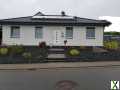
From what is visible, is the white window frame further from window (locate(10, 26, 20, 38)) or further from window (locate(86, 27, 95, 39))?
window (locate(10, 26, 20, 38))

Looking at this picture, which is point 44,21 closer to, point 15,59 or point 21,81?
point 15,59

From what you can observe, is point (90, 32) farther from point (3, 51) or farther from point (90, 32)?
point (3, 51)

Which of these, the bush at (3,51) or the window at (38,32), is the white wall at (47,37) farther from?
the bush at (3,51)

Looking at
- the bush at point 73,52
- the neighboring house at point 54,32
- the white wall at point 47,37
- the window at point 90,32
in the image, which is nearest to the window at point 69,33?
the neighboring house at point 54,32

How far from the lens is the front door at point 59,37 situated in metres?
30.8

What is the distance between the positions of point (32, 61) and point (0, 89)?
1163cm

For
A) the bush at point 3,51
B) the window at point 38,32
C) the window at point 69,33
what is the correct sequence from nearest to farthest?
the bush at point 3,51, the window at point 38,32, the window at point 69,33

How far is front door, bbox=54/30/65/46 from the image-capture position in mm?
30805

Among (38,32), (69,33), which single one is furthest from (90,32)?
(38,32)

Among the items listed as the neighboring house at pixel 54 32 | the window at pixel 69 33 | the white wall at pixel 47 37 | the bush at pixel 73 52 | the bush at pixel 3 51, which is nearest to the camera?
the bush at pixel 3 51

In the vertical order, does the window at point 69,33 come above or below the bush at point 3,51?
above

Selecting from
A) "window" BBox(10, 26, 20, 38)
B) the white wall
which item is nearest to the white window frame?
the white wall

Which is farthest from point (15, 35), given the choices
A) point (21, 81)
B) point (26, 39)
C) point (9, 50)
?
point (21, 81)

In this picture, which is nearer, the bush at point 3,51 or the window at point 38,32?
the bush at point 3,51
